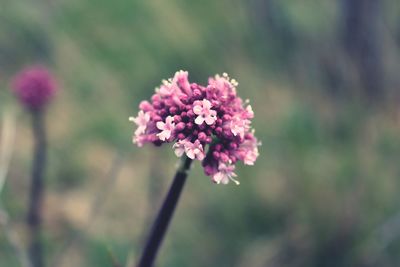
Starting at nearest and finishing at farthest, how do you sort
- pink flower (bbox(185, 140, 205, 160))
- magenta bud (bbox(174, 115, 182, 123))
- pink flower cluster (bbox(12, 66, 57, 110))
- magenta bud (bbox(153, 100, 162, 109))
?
pink flower (bbox(185, 140, 205, 160)) → magenta bud (bbox(174, 115, 182, 123)) → magenta bud (bbox(153, 100, 162, 109)) → pink flower cluster (bbox(12, 66, 57, 110))

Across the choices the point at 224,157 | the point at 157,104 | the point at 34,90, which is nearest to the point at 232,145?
the point at 224,157

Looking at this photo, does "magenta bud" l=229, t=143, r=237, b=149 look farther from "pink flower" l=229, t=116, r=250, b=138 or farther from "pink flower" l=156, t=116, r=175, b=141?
"pink flower" l=156, t=116, r=175, b=141

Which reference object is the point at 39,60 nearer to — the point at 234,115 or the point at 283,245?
the point at 283,245

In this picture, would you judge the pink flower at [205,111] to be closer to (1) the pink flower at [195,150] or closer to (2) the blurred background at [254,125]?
(1) the pink flower at [195,150]

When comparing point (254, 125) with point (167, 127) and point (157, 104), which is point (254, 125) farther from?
point (167, 127)

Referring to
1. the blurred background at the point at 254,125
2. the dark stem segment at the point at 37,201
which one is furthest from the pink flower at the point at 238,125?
the dark stem segment at the point at 37,201

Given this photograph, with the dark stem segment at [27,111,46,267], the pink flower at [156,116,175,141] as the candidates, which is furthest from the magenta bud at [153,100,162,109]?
the dark stem segment at [27,111,46,267]
